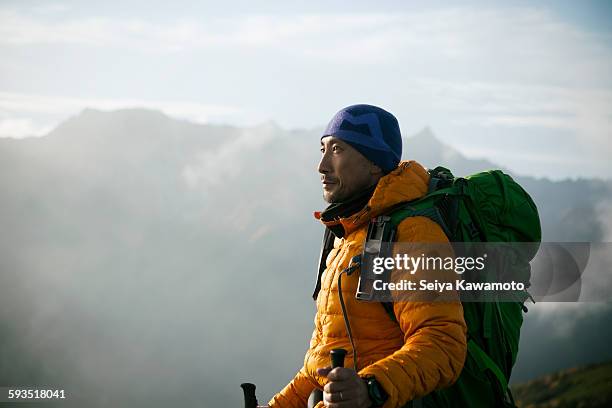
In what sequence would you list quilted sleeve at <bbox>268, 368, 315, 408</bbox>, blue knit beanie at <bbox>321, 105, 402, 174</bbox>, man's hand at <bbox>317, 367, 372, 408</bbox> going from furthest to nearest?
quilted sleeve at <bbox>268, 368, 315, 408</bbox> < blue knit beanie at <bbox>321, 105, 402, 174</bbox> < man's hand at <bbox>317, 367, 372, 408</bbox>

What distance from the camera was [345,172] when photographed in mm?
4395

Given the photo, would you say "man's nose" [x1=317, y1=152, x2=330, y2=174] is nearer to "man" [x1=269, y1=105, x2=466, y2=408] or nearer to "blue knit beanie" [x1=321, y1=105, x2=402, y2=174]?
"man" [x1=269, y1=105, x2=466, y2=408]

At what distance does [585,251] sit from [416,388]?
2647 millimetres

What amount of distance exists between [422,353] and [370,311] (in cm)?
56

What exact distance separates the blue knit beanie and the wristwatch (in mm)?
1543

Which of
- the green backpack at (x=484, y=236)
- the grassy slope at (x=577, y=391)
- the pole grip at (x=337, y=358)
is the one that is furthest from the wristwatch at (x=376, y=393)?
the grassy slope at (x=577, y=391)

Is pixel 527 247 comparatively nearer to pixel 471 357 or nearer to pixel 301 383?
pixel 471 357

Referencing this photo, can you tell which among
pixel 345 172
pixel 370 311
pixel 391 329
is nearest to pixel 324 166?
pixel 345 172

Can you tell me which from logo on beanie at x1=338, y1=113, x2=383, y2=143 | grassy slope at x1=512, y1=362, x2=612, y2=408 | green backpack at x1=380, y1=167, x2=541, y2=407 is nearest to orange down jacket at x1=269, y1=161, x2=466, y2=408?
green backpack at x1=380, y1=167, x2=541, y2=407

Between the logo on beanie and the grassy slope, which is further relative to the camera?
the grassy slope

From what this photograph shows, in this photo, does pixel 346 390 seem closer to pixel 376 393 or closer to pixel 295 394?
pixel 376 393

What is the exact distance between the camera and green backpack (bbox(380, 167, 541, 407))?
4086 millimetres

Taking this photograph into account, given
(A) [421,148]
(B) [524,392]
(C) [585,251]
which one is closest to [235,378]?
(A) [421,148]

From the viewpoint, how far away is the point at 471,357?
4.09 m
